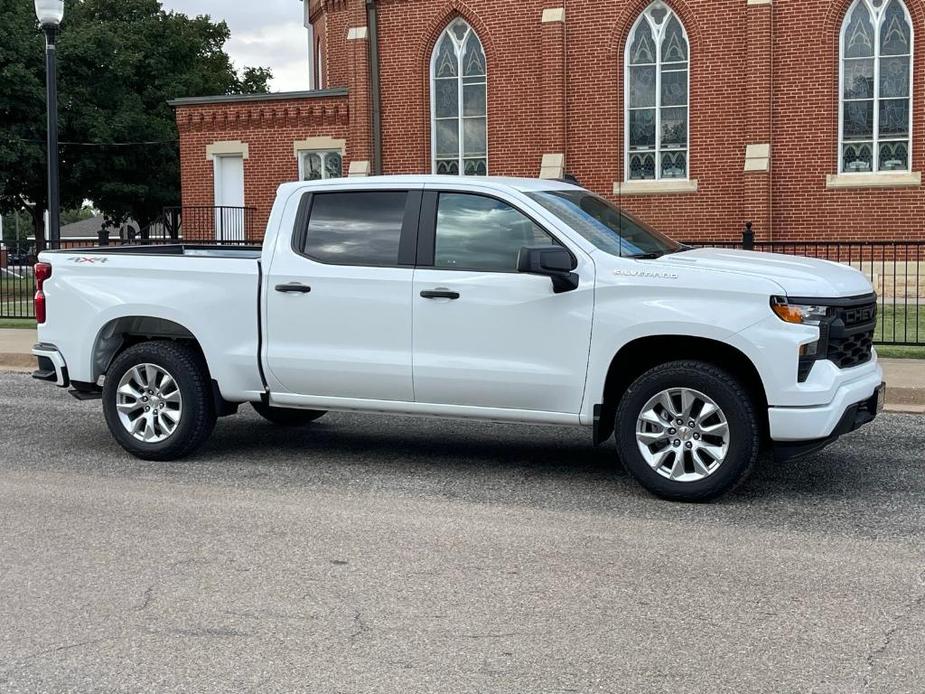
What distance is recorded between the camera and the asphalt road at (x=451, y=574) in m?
4.43

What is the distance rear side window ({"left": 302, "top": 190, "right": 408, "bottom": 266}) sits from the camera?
7.90m

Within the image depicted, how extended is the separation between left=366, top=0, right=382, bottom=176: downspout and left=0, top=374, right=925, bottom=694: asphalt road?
19184mm

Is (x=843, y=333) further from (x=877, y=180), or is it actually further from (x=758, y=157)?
(x=877, y=180)

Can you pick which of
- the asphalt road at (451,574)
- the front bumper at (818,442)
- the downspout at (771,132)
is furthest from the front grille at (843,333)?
the downspout at (771,132)

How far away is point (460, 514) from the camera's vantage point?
6.84 metres

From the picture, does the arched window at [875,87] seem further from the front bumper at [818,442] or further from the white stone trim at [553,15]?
the front bumper at [818,442]

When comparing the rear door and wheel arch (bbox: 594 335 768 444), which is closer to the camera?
wheel arch (bbox: 594 335 768 444)

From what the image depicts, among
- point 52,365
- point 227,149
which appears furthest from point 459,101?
point 52,365

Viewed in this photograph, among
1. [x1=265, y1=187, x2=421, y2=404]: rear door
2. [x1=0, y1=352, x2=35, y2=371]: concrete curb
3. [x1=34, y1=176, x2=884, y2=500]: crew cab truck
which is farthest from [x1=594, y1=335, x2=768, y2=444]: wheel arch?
[x1=0, y1=352, x2=35, y2=371]: concrete curb

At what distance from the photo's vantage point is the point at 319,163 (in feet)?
92.5

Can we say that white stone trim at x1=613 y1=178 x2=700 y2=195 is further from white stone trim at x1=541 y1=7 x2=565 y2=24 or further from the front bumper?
the front bumper

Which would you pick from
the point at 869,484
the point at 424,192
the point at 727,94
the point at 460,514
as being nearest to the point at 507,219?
the point at 424,192

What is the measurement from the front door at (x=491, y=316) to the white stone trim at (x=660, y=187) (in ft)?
56.6

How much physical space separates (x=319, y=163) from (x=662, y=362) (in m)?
21.7
